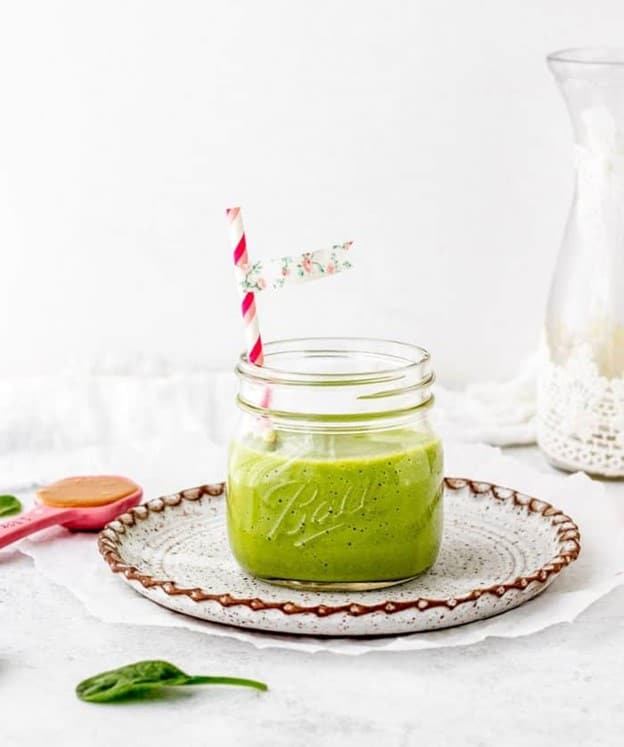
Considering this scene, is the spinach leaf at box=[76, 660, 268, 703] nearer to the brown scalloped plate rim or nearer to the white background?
the brown scalloped plate rim

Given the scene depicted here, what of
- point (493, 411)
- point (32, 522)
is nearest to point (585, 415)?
point (493, 411)

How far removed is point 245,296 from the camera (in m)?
1.20

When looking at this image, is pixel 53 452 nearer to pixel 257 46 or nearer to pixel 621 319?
pixel 257 46

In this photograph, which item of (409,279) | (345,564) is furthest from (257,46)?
(345,564)

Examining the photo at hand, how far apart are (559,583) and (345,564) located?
7.9 inches

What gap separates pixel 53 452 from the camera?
1751 mm

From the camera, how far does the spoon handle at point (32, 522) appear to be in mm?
1289

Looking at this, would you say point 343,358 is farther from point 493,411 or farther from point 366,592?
point 493,411

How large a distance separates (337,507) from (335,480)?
2 cm

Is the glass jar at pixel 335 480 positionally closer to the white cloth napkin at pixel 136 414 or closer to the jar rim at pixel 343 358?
the jar rim at pixel 343 358

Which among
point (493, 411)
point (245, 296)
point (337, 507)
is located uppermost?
point (245, 296)

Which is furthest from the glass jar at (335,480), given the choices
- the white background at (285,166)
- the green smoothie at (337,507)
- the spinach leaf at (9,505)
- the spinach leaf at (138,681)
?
the white background at (285,166)

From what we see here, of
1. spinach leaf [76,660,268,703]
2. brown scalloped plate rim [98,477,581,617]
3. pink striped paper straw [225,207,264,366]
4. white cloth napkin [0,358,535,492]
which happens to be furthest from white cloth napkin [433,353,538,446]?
spinach leaf [76,660,268,703]

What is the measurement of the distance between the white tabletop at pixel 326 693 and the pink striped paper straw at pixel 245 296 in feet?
0.86
